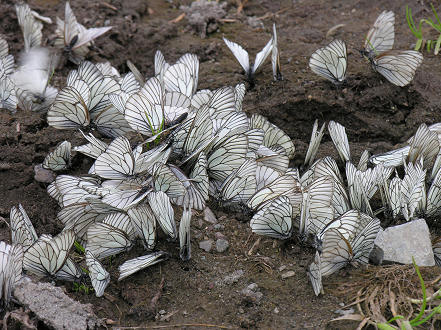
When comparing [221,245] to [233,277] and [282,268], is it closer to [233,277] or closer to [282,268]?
[233,277]

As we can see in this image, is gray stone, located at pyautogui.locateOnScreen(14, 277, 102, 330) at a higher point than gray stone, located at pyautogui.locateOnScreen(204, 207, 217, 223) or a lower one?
higher

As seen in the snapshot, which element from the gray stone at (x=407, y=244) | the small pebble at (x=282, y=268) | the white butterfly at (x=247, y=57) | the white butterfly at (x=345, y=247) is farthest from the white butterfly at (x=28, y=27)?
the gray stone at (x=407, y=244)

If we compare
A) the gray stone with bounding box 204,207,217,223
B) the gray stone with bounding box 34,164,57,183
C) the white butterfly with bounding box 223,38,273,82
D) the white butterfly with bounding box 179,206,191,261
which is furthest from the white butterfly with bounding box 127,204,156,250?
the white butterfly with bounding box 223,38,273,82

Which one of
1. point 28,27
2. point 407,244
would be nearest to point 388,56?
point 407,244

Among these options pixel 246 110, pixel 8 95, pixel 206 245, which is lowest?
pixel 206 245

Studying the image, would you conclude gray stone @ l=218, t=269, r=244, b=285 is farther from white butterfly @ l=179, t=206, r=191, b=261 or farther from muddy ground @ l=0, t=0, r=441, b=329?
white butterfly @ l=179, t=206, r=191, b=261

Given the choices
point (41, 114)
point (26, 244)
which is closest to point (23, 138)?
point (41, 114)

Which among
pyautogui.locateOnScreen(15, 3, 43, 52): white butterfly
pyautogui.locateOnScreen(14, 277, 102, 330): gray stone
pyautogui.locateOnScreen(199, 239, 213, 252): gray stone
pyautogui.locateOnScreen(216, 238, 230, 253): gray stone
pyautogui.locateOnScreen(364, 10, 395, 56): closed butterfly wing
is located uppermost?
pyautogui.locateOnScreen(364, 10, 395, 56): closed butterfly wing
